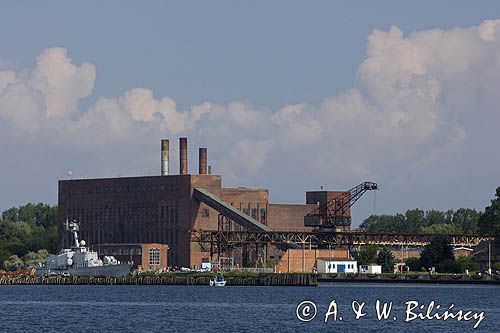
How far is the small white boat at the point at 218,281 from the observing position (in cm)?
18675

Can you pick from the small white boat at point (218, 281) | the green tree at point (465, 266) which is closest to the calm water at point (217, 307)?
the small white boat at point (218, 281)

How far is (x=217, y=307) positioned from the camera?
128625 millimetres

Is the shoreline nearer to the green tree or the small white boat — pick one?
the small white boat

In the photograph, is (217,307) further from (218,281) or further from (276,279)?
(276,279)

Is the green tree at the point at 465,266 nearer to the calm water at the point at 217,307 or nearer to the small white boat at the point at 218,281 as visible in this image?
the calm water at the point at 217,307

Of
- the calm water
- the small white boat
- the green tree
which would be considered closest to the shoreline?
the small white boat

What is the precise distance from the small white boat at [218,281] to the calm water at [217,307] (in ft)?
8.75

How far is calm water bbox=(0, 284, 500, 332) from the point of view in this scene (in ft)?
332

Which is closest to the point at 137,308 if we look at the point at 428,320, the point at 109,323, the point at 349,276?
the point at 109,323

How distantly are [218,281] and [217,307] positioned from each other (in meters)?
58.7

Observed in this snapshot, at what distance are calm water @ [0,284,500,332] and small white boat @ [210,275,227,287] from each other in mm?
2667

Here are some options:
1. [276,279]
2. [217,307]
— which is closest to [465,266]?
[276,279]

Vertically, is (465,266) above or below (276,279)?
above

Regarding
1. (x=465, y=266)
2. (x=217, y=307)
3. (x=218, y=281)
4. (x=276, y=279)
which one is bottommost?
(x=217, y=307)
